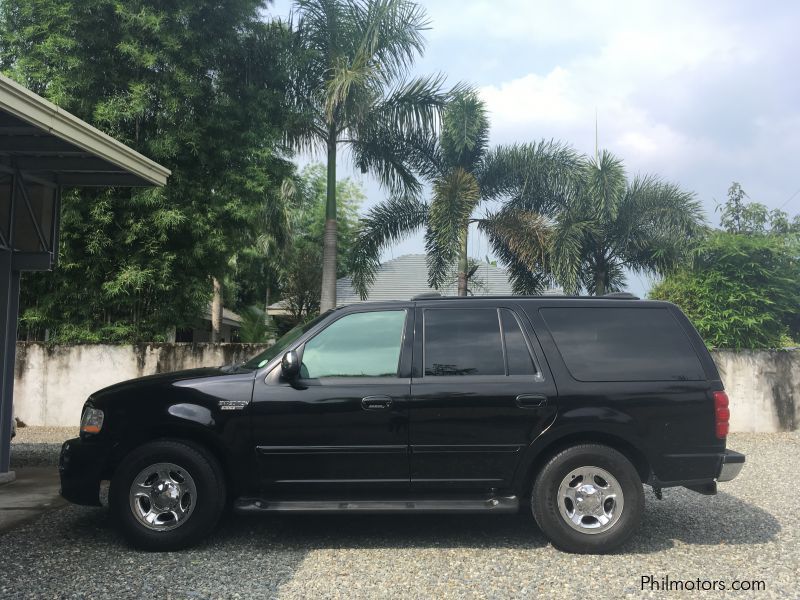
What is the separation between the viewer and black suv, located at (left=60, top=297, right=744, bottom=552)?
18.3ft

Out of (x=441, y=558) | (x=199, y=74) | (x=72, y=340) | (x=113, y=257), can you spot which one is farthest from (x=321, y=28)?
(x=441, y=558)

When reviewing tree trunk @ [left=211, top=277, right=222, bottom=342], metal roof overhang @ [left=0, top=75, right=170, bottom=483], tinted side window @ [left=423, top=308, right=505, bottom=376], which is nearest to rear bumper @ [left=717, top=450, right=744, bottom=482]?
tinted side window @ [left=423, top=308, right=505, bottom=376]

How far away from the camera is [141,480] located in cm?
557

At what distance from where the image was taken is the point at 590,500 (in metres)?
5.65

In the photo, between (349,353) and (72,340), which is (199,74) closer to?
(72,340)

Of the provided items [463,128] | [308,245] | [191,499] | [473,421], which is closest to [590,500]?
[473,421]

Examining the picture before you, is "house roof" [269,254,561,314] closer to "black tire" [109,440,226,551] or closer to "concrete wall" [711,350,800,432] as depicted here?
"concrete wall" [711,350,800,432]

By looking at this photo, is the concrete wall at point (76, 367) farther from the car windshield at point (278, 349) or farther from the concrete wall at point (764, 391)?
the concrete wall at point (764, 391)

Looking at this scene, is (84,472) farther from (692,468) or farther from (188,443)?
(692,468)

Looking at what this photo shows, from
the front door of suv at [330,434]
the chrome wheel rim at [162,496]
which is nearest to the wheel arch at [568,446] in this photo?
the front door of suv at [330,434]

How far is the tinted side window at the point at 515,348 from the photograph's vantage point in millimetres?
5820

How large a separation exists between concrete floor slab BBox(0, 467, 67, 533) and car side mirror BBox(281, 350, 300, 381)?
2819mm

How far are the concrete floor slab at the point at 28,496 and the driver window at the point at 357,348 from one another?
9.90 ft

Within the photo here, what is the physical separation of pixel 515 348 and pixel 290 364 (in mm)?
1760
